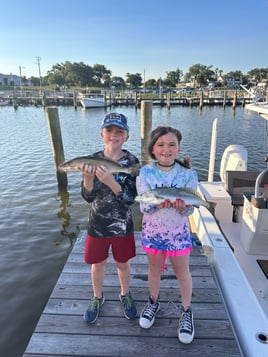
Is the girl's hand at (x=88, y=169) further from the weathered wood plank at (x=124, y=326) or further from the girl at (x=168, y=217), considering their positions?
the weathered wood plank at (x=124, y=326)

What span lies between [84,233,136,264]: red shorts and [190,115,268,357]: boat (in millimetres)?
1331

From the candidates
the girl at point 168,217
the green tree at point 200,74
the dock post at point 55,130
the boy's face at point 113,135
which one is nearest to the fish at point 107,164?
the girl at point 168,217

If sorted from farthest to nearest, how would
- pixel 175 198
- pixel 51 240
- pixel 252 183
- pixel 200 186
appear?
pixel 51 240
pixel 200 186
pixel 252 183
pixel 175 198

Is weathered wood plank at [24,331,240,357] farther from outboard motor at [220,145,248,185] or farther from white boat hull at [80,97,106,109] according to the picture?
white boat hull at [80,97,106,109]

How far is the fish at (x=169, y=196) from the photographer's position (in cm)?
228

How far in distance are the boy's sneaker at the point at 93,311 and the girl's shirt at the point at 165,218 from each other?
3.05 ft

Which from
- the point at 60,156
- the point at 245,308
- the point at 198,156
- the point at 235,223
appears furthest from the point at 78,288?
the point at 198,156

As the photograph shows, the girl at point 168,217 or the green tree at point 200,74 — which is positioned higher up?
the green tree at point 200,74

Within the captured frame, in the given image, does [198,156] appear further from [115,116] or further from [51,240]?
[115,116]

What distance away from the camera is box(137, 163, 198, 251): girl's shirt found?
2.48 metres

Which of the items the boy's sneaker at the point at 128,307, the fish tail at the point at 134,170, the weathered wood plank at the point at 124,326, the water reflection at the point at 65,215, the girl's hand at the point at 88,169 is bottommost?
the water reflection at the point at 65,215

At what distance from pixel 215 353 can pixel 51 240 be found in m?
5.81

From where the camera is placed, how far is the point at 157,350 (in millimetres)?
2426

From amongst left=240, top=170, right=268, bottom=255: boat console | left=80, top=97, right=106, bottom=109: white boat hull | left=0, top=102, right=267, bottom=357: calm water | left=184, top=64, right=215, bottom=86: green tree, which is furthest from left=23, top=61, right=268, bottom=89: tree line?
left=240, top=170, right=268, bottom=255: boat console
